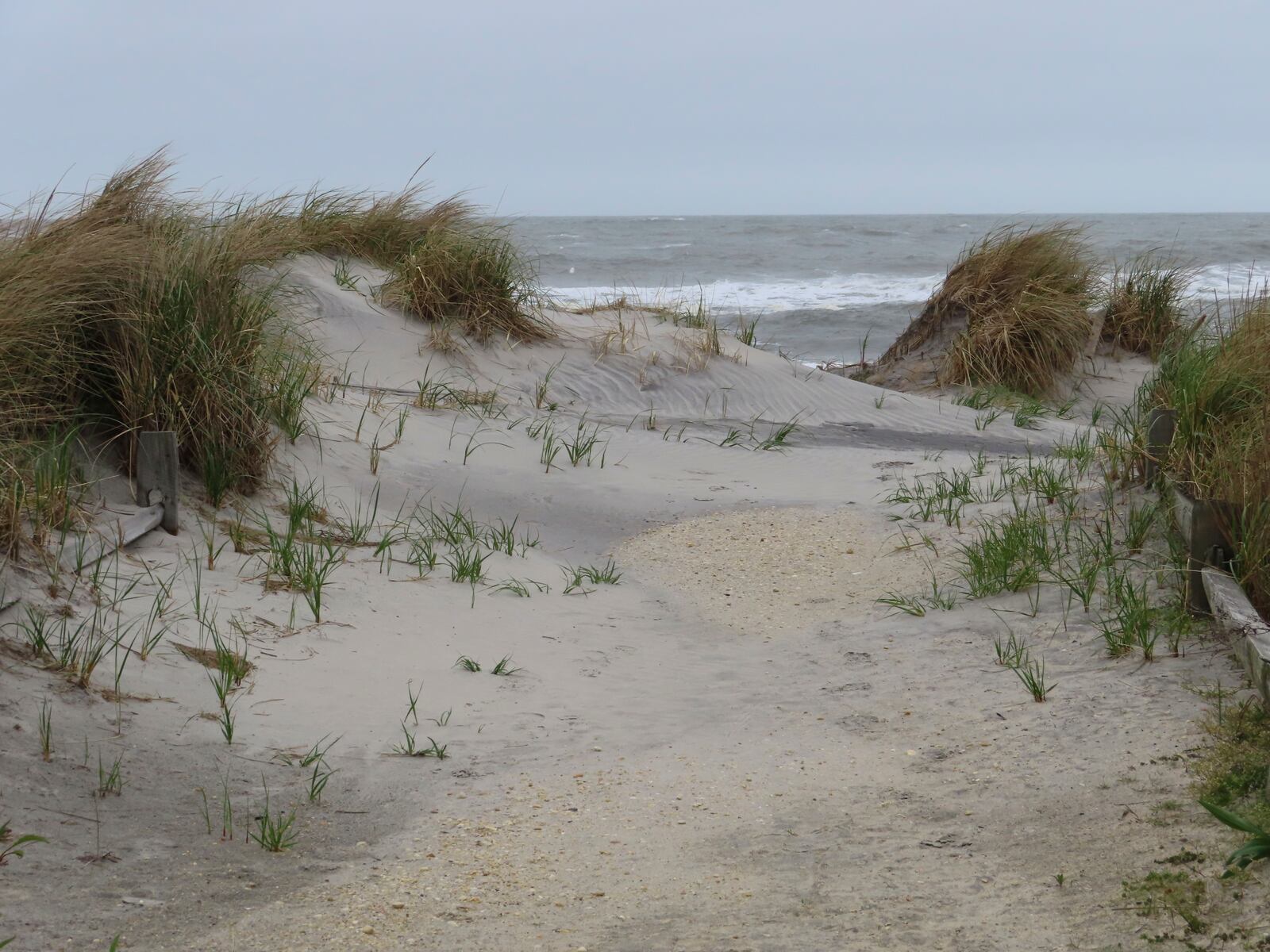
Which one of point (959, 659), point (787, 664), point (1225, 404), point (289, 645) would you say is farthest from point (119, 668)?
point (1225, 404)

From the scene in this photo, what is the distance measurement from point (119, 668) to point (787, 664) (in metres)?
2.25

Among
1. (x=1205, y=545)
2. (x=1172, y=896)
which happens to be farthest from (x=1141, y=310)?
(x=1172, y=896)

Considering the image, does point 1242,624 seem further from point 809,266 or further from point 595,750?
point 809,266

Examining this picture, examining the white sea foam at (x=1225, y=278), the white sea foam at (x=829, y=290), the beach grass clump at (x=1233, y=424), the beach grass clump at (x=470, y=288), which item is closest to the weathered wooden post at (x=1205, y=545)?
the beach grass clump at (x=1233, y=424)

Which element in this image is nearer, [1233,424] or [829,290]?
[1233,424]

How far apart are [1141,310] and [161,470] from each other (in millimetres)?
8770

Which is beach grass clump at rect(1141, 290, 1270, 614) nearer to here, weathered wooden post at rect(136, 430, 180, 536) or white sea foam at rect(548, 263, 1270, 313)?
weathered wooden post at rect(136, 430, 180, 536)

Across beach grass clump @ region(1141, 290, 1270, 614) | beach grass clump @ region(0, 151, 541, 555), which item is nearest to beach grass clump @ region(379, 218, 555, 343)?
beach grass clump @ region(0, 151, 541, 555)

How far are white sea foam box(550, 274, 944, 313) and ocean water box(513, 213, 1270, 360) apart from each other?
0.04 m

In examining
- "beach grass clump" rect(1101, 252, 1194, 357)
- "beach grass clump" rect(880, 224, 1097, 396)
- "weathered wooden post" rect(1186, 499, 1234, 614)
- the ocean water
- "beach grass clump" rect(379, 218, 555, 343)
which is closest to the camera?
→ "weathered wooden post" rect(1186, 499, 1234, 614)

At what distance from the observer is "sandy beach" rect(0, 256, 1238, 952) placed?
8.05ft

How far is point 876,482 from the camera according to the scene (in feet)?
21.7

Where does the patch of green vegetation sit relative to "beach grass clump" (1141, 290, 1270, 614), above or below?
below

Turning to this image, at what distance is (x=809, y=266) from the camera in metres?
28.0
